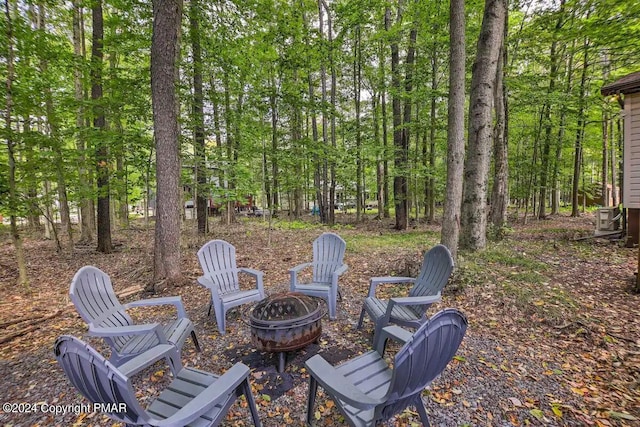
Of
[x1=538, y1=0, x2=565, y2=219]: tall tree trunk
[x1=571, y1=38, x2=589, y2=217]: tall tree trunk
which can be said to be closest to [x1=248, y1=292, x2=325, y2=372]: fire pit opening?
[x1=571, y1=38, x2=589, y2=217]: tall tree trunk

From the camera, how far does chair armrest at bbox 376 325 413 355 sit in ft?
6.57

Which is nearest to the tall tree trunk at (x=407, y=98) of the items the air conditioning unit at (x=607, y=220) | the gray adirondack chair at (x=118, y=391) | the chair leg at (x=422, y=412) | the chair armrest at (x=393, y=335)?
the air conditioning unit at (x=607, y=220)

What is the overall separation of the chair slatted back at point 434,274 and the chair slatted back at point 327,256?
1.20 m

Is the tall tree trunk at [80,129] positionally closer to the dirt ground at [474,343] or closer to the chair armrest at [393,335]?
the dirt ground at [474,343]

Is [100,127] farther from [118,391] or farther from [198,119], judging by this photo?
[118,391]

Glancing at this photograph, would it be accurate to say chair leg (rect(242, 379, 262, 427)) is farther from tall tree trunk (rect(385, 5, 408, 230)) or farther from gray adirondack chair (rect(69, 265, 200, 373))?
tall tree trunk (rect(385, 5, 408, 230))

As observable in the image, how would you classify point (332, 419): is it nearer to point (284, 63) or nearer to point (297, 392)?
point (297, 392)

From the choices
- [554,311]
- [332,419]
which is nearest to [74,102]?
[332,419]

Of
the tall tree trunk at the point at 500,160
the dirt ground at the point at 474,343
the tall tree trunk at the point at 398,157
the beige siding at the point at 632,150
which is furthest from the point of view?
the tall tree trunk at the point at 398,157

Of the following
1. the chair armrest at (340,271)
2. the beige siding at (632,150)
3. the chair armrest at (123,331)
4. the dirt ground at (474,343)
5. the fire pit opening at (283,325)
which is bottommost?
the dirt ground at (474,343)

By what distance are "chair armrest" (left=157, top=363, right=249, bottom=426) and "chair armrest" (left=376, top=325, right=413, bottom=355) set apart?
1.08m

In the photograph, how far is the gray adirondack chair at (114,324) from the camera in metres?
Answer: 2.25

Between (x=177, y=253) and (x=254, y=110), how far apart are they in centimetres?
458

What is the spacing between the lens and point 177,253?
4.68 meters
